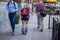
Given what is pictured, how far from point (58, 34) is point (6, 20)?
6824mm

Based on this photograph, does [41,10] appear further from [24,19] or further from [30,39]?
[30,39]

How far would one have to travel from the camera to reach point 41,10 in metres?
13.4

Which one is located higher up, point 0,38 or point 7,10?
point 7,10

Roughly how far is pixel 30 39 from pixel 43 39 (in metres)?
0.65

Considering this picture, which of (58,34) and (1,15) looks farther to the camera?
(1,15)

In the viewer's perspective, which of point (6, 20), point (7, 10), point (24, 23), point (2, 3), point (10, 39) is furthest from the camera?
point (6, 20)

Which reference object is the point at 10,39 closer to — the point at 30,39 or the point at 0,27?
the point at 30,39

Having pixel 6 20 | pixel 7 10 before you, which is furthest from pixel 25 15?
pixel 6 20

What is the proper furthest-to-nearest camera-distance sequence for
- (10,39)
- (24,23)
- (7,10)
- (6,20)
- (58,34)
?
(6,20) < (24,23) < (7,10) < (10,39) < (58,34)

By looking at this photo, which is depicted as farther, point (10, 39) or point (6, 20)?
point (6, 20)

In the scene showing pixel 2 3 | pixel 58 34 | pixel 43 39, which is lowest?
pixel 43 39

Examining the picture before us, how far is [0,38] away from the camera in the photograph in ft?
34.9

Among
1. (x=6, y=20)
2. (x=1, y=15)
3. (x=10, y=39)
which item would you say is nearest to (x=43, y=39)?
(x=10, y=39)

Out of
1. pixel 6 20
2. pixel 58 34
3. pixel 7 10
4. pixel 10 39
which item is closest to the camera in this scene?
pixel 58 34
